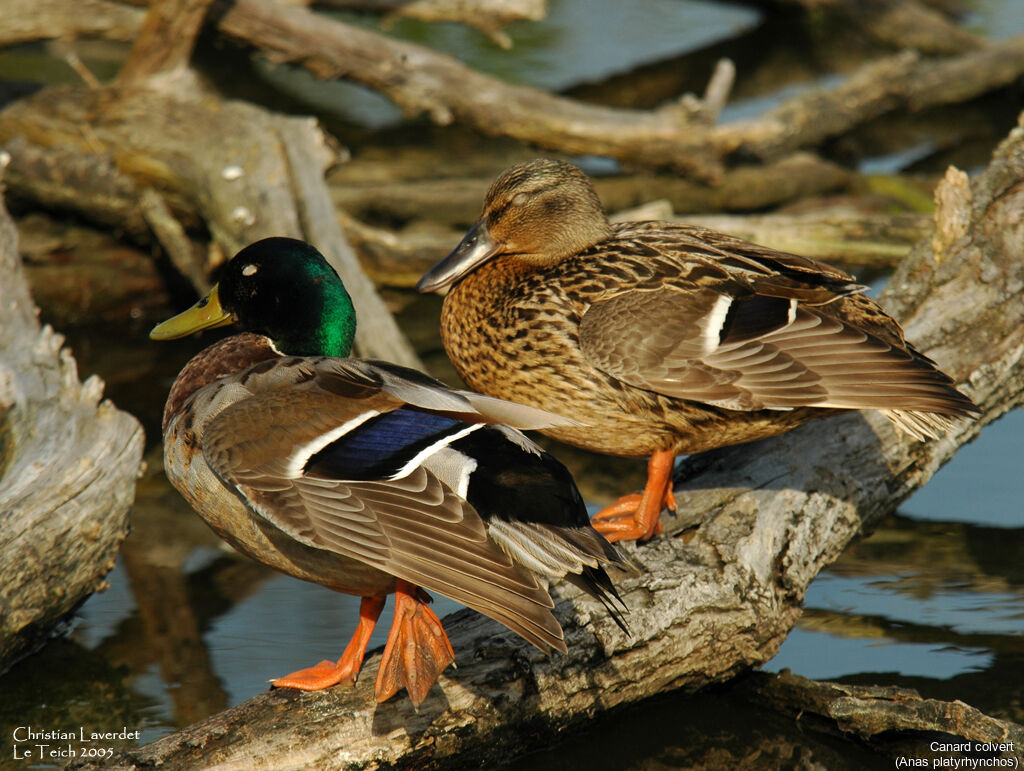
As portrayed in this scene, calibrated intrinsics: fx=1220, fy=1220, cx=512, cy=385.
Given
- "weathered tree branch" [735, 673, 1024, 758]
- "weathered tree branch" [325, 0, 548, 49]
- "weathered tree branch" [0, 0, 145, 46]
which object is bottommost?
"weathered tree branch" [735, 673, 1024, 758]

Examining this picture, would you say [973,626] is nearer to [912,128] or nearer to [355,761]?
[355,761]

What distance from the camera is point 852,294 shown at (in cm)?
365

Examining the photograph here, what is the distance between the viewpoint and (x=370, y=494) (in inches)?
107

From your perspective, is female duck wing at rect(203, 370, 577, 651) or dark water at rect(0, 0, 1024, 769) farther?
dark water at rect(0, 0, 1024, 769)

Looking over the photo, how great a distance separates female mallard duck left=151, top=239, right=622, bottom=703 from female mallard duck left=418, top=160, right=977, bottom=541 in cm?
52

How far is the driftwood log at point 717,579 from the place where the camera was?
2.94 meters

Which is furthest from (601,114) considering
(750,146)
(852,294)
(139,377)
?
(852,294)

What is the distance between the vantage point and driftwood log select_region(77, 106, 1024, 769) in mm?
2943

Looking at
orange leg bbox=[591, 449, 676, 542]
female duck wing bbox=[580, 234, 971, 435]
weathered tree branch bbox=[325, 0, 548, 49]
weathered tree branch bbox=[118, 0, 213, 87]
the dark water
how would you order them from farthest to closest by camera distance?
weathered tree branch bbox=[325, 0, 548, 49] < weathered tree branch bbox=[118, 0, 213, 87] < orange leg bbox=[591, 449, 676, 542] < the dark water < female duck wing bbox=[580, 234, 971, 435]

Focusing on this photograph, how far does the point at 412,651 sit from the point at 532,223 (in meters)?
1.61

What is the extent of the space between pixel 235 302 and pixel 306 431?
2.76 ft

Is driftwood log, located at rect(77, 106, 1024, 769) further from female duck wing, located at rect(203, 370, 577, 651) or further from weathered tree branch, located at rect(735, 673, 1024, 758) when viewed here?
female duck wing, located at rect(203, 370, 577, 651)

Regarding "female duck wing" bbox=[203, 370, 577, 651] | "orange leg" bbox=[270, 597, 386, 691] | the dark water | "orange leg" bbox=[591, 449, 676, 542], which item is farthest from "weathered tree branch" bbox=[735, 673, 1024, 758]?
"orange leg" bbox=[270, 597, 386, 691]

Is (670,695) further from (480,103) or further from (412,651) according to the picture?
(480,103)
